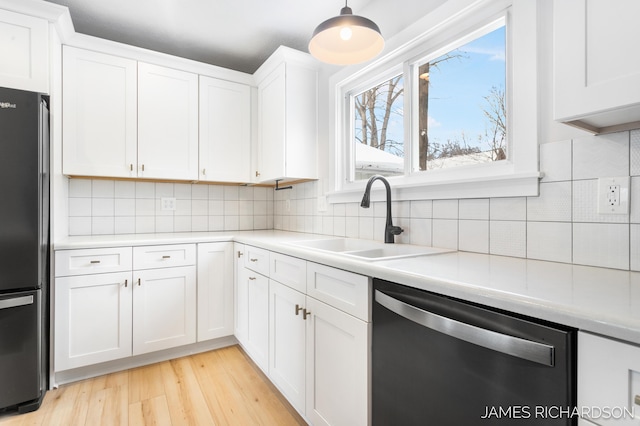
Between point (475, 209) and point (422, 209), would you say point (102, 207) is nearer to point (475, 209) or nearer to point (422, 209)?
point (422, 209)

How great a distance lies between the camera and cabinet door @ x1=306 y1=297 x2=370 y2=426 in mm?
1178

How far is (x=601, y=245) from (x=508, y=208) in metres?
0.33

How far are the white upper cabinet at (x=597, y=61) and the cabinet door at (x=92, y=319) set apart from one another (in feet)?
7.98

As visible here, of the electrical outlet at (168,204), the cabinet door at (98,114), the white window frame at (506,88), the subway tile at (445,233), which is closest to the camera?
the white window frame at (506,88)

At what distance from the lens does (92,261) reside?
80.0 inches

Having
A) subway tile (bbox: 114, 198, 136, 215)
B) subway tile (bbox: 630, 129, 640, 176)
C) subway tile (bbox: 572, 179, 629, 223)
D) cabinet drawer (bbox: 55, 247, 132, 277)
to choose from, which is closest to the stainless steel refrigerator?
cabinet drawer (bbox: 55, 247, 132, 277)

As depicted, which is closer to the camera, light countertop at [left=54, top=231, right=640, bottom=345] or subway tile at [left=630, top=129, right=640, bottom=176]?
light countertop at [left=54, top=231, right=640, bottom=345]

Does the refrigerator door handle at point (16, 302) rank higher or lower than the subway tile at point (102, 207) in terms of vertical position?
lower

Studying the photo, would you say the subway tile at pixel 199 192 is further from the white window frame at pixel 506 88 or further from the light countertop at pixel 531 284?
the light countertop at pixel 531 284

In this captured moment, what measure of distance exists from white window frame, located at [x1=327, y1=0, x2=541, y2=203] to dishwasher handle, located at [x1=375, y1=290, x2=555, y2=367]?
2.26 feet

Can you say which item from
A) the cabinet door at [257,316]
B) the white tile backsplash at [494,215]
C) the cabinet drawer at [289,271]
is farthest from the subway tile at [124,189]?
the cabinet drawer at [289,271]

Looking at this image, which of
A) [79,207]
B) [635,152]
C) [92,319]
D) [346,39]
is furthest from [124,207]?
[635,152]

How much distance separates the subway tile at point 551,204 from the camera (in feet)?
3.73

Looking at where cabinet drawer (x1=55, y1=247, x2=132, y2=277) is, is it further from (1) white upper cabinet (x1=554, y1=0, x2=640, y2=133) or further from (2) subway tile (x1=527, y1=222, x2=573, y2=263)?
(1) white upper cabinet (x1=554, y1=0, x2=640, y2=133)
